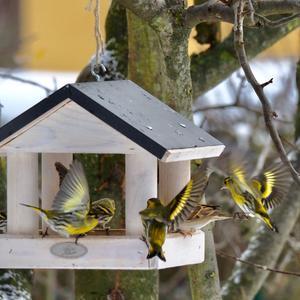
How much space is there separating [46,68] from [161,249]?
44.1 feet

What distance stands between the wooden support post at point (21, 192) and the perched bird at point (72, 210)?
211 millimetres

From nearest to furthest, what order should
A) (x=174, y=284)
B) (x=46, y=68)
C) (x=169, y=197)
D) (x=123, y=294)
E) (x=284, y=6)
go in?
(x=284, y=6), (x=169, y=197), (x=123, y=294), (x=174, y=284), (x=46, y=68)

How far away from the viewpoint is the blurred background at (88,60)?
17.0 ft

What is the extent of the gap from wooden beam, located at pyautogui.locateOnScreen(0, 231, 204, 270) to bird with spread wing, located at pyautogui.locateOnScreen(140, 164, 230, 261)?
84mm

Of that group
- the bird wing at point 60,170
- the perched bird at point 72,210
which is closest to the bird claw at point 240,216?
the perched bird at point 72,210

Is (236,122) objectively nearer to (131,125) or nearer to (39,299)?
(39,299)

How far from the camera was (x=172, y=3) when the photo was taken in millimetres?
4121

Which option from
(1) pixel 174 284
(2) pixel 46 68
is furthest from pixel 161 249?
(2) pixel 46 68

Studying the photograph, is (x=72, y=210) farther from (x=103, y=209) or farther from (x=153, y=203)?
(x=153, y=203)

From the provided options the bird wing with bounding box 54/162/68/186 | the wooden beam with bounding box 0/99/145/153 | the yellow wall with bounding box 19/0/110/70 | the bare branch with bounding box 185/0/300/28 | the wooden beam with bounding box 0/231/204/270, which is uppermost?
the yellow wall with bounding box 19/0/110/70

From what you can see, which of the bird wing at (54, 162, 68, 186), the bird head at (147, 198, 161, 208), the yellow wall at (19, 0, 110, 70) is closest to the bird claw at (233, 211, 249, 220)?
the bird head at (147, 198, 161, 208)

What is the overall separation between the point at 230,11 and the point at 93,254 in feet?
3.79

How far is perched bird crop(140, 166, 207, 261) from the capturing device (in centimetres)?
357

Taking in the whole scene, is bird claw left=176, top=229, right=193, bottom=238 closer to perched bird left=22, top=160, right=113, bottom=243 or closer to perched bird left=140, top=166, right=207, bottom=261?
perched bird left=140, top=166, right=207, bottom=261
